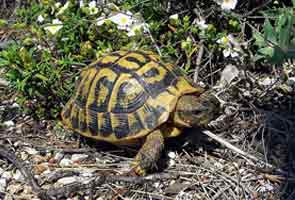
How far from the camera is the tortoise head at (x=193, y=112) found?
3154mm

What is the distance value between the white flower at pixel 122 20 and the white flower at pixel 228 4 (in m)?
0.59

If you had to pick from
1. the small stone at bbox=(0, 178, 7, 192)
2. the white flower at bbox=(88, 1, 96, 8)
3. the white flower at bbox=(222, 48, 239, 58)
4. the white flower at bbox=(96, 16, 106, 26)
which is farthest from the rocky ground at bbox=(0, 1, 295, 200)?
the white flower at bbox=(88, 1, 96, 8)

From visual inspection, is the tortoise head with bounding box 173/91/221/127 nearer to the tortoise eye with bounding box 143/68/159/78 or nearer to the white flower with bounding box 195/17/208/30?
the tortoise eye with bounding box 143/68/159/78

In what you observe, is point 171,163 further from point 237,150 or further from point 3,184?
point 3,184

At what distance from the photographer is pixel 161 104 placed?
3131 mm

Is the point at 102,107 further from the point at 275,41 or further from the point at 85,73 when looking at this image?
the point at 275,41

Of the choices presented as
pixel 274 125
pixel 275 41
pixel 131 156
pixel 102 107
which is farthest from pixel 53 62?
pixel 275 41

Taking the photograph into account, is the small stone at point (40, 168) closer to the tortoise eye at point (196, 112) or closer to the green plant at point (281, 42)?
the tortoise eye at point (196, 112)

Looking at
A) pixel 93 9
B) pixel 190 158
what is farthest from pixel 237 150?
pixel 93 9

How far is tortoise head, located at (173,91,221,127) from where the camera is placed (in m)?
3.15

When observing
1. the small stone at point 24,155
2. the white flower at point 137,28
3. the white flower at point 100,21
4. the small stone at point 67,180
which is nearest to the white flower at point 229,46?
the white flower at point 137,28

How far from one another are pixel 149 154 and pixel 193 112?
32 centimetres

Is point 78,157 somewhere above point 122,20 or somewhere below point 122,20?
below

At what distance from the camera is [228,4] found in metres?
3.72
